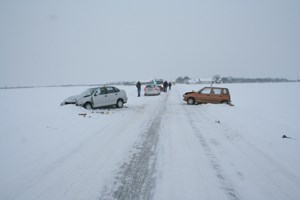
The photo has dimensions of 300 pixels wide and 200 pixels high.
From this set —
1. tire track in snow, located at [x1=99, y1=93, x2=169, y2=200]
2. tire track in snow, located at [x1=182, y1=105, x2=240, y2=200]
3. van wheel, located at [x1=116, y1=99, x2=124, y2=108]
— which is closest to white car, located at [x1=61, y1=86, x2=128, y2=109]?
van wheel, located at [x1=116, y1=99, x2=124, y2=108]

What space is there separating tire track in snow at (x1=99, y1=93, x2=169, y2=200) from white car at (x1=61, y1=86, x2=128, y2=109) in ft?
32.5

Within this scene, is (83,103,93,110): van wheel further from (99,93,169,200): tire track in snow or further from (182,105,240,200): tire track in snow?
(182,105,240,200): tire track in snow

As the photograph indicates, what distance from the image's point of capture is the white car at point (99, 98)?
16.5 m

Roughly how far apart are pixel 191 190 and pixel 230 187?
2.48 feet

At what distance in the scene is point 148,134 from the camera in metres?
8.88

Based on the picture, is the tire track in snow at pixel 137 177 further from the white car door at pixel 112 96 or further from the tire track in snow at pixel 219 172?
the white car door at pixel 112 96

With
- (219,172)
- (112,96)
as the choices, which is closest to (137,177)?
(219,172)

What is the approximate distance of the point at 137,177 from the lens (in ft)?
16.3

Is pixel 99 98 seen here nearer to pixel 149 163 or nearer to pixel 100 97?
pixel 100 97

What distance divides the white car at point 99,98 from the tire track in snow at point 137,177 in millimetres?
9904

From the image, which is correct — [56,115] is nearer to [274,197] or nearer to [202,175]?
[202,175]

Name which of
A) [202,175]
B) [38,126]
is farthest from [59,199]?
[38,126]

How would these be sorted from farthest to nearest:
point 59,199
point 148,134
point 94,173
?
point 148,134 → point 94,173 → point 59,199

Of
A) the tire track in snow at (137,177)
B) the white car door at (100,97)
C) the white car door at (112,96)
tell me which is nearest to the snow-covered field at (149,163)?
the tire track in snow at (137,177)
